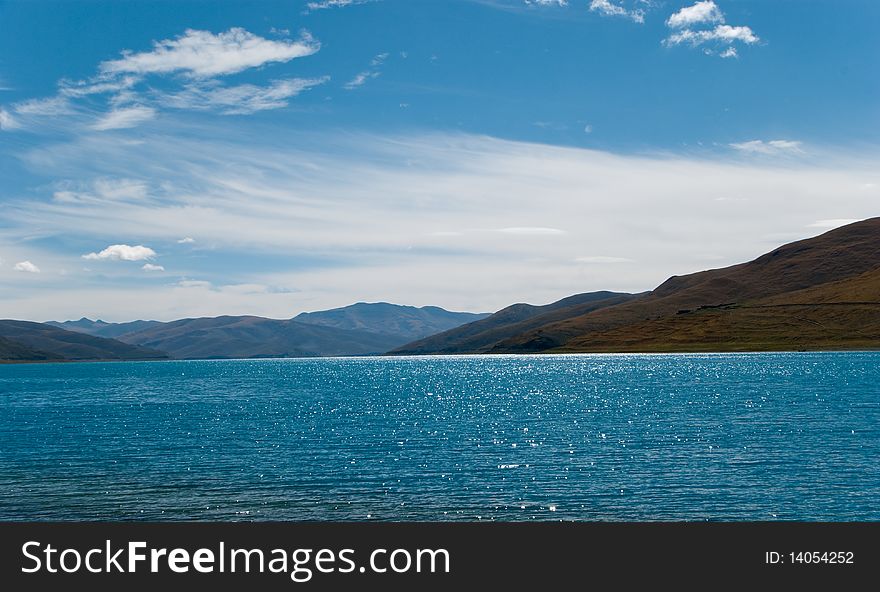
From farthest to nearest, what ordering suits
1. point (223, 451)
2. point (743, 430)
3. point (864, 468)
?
point (743, 430)
point (223, 451)
point (864, 468)

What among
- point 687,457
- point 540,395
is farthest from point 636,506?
point 540,395

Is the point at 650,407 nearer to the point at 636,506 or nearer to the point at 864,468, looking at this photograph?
the point at 864,468

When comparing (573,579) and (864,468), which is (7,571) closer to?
(573,579)

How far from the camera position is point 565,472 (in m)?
65.2

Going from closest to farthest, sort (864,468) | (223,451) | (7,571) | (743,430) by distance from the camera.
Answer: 1. (7,571)
2. (864,468)
3. (223,451)
4. (743,430)

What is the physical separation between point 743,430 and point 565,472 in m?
38.8

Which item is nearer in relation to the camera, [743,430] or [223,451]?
[223,451]

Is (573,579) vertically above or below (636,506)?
above

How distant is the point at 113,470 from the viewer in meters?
71.2

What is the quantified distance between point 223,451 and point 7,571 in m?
60.4

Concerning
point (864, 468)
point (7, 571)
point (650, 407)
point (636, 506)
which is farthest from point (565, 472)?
point (650, 407)

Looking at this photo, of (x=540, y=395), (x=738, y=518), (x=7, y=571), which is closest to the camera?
(x=7, y=571)

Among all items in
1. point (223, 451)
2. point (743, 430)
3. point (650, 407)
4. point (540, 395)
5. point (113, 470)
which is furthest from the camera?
point (540, 395)

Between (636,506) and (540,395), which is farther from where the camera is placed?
(540,395)
